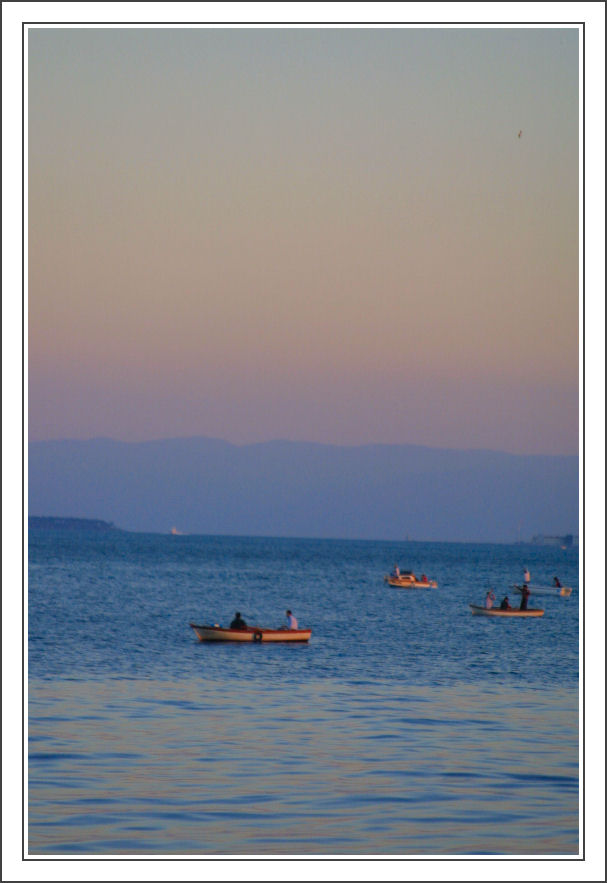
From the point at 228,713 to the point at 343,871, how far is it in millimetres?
14410

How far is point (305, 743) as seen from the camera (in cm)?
1675

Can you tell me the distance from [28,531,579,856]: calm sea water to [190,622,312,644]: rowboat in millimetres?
477

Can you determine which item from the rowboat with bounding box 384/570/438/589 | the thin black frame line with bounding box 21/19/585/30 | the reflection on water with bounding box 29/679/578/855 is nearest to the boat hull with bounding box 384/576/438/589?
the rowboat with bounding box 384/570/438/589

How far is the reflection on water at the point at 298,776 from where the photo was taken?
11.0 m

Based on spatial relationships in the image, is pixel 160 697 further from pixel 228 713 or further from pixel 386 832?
pixel 386 832

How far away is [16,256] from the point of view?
7422mm

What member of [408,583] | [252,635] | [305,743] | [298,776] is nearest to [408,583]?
[408,583]

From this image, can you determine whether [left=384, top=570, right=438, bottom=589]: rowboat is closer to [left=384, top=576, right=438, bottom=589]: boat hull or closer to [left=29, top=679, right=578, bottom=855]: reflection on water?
[left=384, top=576, right=438, bottom=589]: boat hull

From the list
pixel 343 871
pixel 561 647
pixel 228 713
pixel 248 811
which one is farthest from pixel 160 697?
pixel 561 647

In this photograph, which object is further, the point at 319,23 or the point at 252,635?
the point at 252,635

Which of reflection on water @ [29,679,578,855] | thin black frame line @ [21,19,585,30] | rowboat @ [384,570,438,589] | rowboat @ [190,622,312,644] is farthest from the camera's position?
rowboat @ [384,570,438,589]

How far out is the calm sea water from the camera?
11.2 meters

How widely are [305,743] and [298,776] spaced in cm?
253

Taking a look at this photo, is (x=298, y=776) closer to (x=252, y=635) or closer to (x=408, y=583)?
(x=252, y=635)
